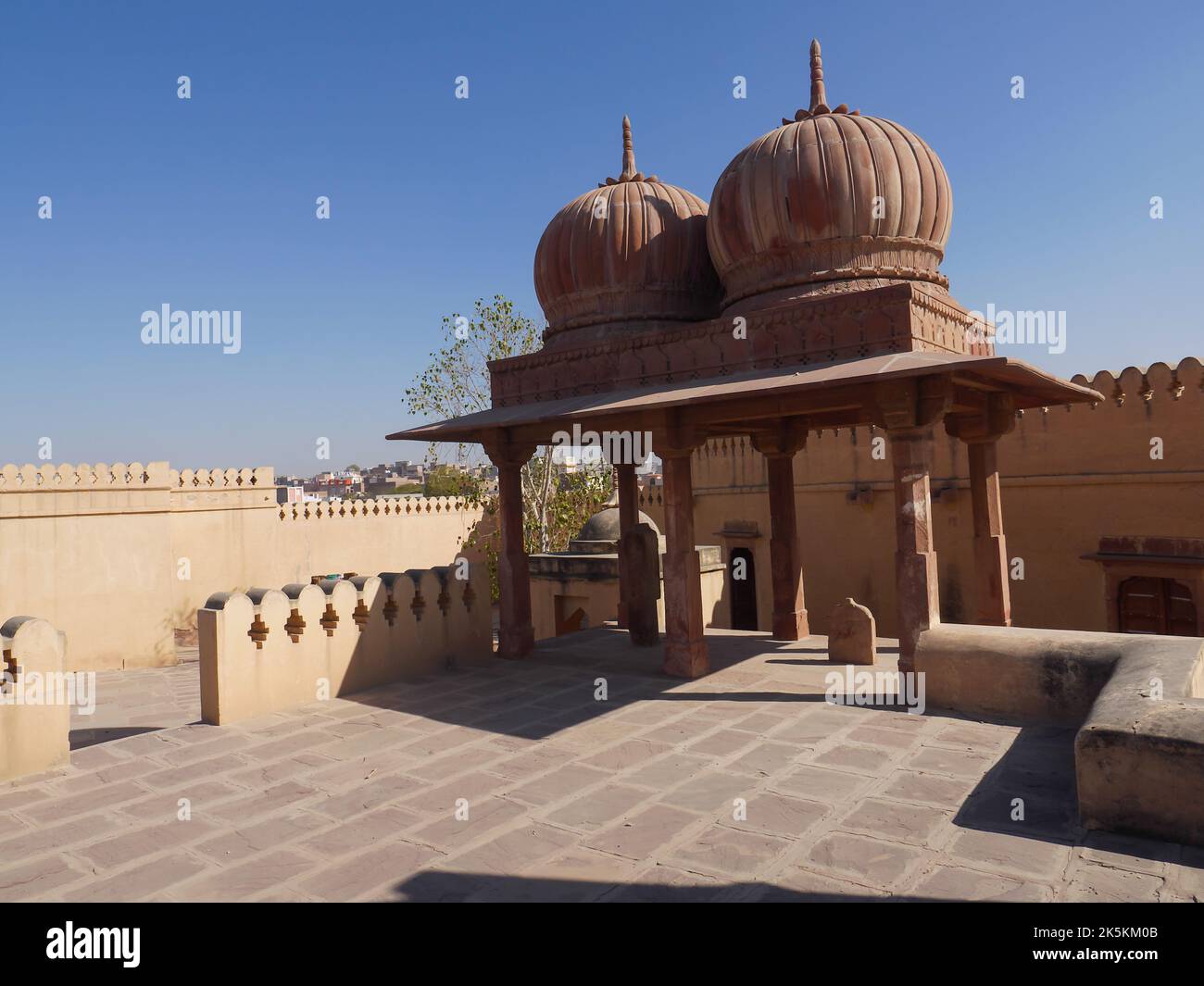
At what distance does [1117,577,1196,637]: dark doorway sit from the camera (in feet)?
35.2

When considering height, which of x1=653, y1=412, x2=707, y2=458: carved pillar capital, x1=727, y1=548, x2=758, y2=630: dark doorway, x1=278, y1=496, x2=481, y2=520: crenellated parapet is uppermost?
x1=653, y1=412, x2=707, y2=458: carved pillar capital

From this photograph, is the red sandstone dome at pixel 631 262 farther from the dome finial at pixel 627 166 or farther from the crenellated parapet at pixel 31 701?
the crenellated parapet at pixel 31 701

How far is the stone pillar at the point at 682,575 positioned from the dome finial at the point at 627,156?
3.90 meters

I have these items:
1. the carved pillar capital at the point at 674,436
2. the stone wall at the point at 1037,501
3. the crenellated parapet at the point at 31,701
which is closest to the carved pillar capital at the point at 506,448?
the carved pillar capital at the point at 674,436

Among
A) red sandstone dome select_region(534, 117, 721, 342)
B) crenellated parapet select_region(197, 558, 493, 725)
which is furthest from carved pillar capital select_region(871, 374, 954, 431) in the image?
crenellated parapet select_region(197, 558, 493, 725)

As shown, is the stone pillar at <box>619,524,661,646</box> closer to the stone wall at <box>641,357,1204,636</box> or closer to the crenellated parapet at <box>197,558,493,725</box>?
the crenellated parapet at <box>197,558,493,725</box>

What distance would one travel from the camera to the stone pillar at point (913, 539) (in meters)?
6.53

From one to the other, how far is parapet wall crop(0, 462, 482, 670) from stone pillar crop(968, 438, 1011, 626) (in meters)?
14.3

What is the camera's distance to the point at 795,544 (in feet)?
33.8

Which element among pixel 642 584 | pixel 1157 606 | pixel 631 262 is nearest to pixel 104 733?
pixel 642 584

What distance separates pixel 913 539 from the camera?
6641 millimetres

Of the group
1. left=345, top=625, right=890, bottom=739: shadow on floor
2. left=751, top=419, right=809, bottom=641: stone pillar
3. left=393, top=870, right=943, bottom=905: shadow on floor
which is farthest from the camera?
left=751, top=419, right=809, bottom=641: stone pillar
